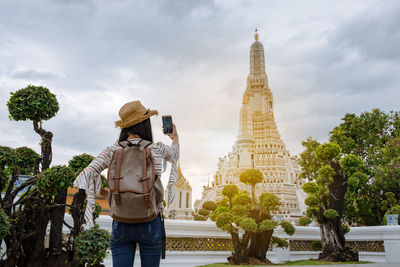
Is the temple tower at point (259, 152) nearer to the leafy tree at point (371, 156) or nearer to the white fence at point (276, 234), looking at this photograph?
the leafy tree at point (371, 156)

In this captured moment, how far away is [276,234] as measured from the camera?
29.0 feet

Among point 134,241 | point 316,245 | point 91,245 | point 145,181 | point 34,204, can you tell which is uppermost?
point 145,181

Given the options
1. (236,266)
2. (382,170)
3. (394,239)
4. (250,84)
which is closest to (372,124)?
(382,170)

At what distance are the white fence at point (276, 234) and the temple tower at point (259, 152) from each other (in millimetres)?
34647

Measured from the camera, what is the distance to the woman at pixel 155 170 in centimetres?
Answer: 231

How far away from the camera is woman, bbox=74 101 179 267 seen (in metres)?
2.31

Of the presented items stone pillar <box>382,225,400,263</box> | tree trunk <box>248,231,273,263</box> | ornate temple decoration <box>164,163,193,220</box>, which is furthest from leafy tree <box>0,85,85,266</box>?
ornate temple decoration <box>164,163,193,220</box>

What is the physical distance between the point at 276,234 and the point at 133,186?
7.31 m

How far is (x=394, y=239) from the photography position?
892 cm

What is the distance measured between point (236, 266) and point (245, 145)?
44.7 meters

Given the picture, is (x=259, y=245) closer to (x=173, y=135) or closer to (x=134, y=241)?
(x=173, y=135)

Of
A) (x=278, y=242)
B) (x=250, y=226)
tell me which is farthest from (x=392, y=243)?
(x=250, y=226)

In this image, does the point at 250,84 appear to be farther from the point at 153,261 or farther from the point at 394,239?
the point at 153,261

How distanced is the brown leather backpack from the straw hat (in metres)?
0.24
